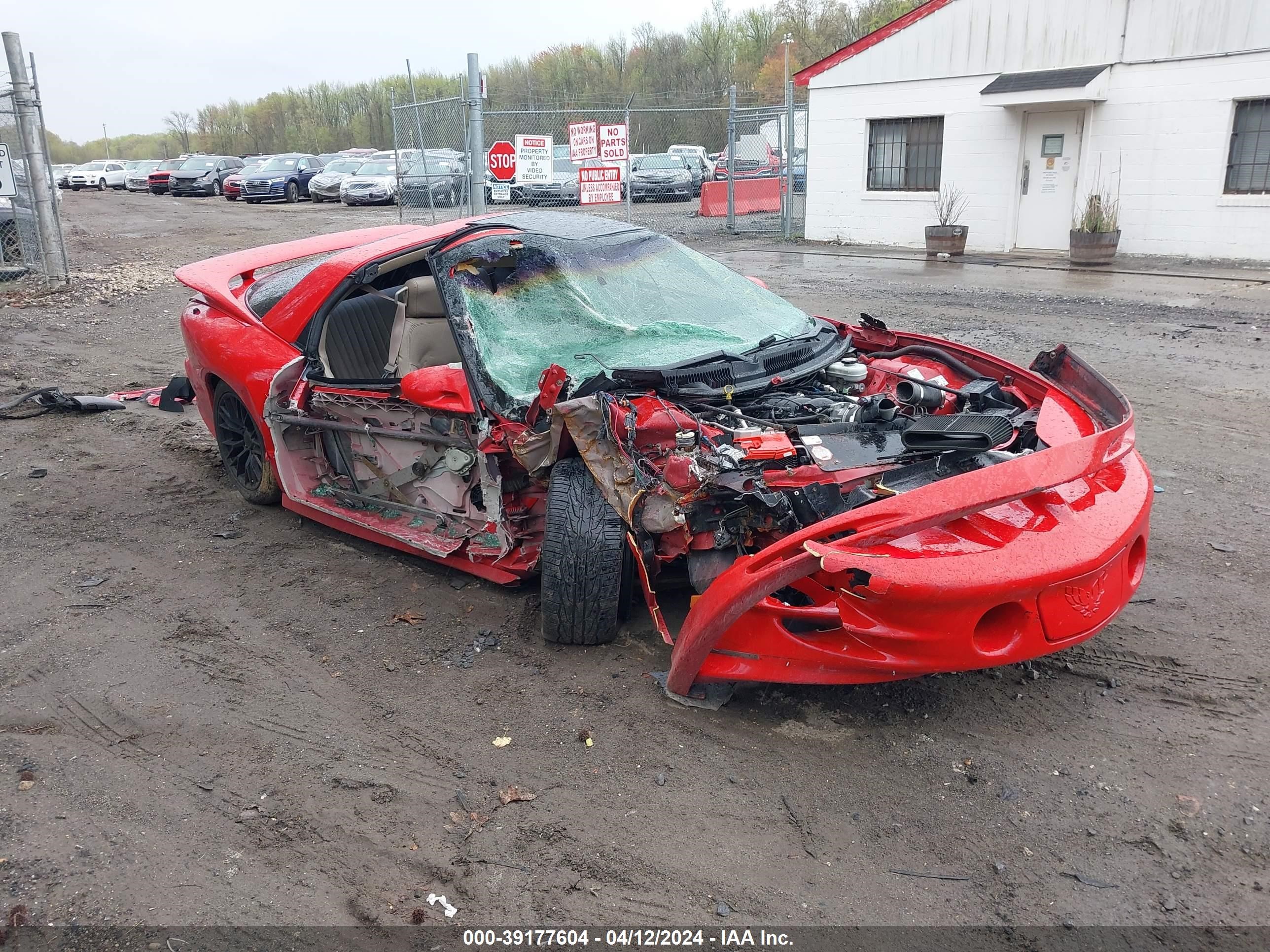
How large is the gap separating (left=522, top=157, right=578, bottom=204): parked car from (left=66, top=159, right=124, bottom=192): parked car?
28574mm

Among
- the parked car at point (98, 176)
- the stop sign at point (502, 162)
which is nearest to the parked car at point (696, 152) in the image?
the stop sign at point (502, 162)

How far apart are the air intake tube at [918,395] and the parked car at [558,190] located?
1189 centimetres

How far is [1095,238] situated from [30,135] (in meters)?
14.3

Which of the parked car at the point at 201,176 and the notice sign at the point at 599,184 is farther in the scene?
the parked car at the point at 201,176

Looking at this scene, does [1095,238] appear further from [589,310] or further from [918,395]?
[589,310]

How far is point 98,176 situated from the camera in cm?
3847

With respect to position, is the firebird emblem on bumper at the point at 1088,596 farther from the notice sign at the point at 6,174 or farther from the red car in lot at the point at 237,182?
the red car in lot at the point at 237,182

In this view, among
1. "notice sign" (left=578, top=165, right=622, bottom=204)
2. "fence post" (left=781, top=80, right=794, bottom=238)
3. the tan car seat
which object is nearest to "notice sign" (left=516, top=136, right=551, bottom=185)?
"notice sign" (left=578, top=165, right=622, bottom=204)

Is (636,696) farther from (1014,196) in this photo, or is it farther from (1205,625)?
(1014,196)

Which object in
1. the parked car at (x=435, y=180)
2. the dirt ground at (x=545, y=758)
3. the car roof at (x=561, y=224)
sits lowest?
the dirt ground at (x=545, y=758)

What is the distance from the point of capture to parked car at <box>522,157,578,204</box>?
1555 cm

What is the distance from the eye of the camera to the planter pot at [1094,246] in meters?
13.9

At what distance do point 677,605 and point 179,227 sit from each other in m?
20.9

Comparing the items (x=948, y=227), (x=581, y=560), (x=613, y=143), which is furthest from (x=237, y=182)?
(x=581, y=560)
